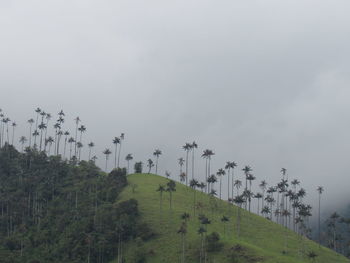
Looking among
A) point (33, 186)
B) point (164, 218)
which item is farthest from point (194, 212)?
point (33, 186)

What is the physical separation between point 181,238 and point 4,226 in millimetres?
79088

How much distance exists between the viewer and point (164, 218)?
164 metres

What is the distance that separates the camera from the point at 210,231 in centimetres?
15275

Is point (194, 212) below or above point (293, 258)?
above

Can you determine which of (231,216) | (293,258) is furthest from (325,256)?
(231,216)

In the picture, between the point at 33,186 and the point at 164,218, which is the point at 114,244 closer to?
the point at 164,218

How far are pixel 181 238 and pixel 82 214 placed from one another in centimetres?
4625

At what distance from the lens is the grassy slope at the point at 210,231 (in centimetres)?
13500

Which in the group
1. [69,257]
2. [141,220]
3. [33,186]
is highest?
[33,186]

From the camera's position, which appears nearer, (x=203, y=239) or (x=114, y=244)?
(x=203, y=239)

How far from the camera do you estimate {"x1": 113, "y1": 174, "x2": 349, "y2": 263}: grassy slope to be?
135000 millimetres

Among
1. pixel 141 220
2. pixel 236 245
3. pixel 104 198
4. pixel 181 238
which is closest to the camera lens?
pixel 236 245

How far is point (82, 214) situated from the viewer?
568 feet

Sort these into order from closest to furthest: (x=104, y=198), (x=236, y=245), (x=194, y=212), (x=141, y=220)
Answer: (x=236, y=245) < (x=141, y=220) < (x=194, y=212) < (x=104, y=198)
